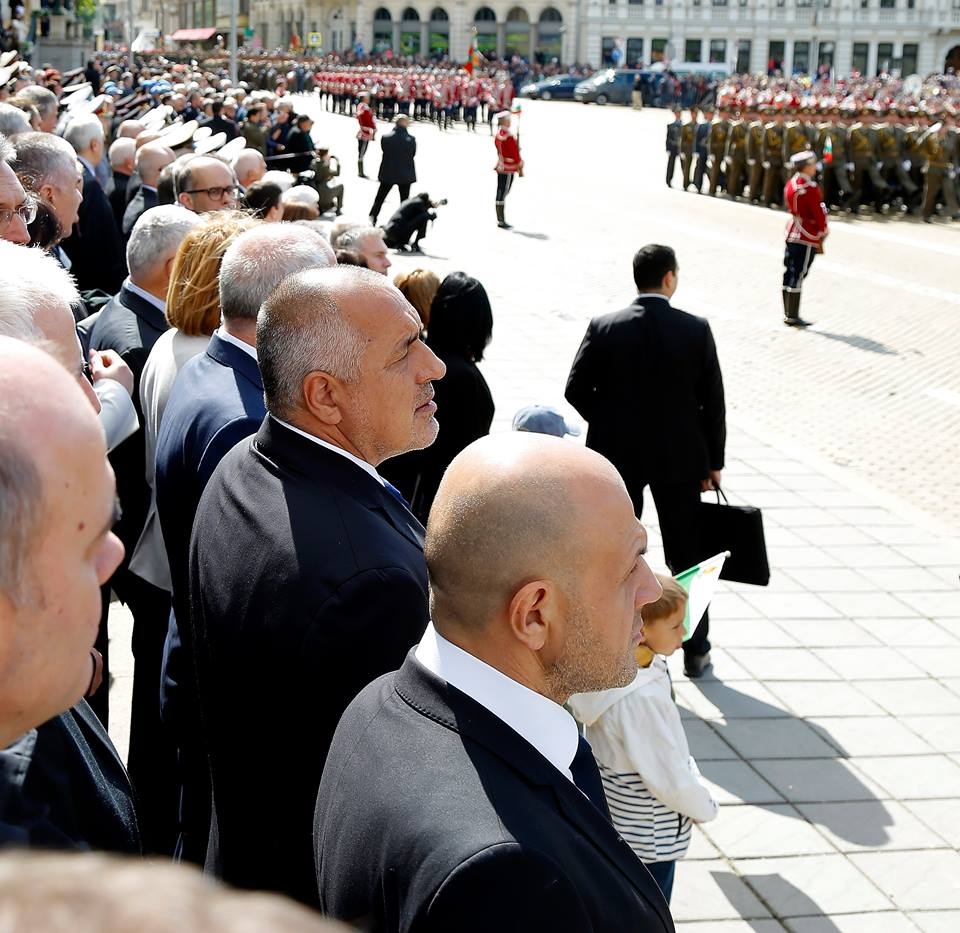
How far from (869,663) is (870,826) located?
1430mm

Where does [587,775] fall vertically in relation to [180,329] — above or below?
below

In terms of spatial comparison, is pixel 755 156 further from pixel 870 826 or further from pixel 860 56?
pixel 860 56

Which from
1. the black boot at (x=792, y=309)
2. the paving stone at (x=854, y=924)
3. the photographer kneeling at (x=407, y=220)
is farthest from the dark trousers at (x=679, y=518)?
the photographer kneeling at (x=407, y=220)

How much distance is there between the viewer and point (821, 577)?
6.96 meters

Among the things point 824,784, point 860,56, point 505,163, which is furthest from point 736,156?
point 860,56

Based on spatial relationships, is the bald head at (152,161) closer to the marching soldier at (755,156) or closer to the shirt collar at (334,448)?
the shirt collar at (334,448)

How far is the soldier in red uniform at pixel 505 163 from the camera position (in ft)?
68.6

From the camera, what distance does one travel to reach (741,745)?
5152 mm

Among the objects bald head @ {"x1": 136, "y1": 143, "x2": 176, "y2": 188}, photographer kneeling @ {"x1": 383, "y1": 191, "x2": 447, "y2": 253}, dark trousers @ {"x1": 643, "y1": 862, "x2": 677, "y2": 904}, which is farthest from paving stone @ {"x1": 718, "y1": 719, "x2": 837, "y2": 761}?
photographer kneeling @ {"x1": 383, "y1": 191, "x2": 447, "y2": 253}

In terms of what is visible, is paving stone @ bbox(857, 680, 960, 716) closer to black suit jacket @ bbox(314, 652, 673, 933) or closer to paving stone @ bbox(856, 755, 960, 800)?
paving stone @ bbox(856, 755, 960, 800)

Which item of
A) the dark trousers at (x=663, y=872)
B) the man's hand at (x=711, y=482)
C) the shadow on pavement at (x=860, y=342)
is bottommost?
the shadow on pavement at (x=860, y=342)

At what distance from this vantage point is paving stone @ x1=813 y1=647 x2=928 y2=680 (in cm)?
579

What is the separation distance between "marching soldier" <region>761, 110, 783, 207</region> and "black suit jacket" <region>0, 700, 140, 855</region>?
23.4 m

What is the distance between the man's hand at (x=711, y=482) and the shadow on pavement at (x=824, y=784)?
0.97 m
